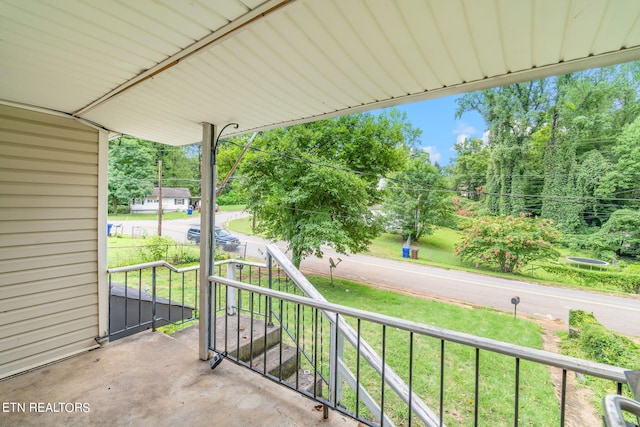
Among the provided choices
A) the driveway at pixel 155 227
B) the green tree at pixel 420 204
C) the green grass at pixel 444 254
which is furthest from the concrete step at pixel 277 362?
the green tree at pixel 420 204

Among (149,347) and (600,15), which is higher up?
(600,15)

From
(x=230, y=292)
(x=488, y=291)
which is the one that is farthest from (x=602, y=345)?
(x=230, y=292)

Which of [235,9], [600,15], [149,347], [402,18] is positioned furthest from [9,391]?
[600,15]

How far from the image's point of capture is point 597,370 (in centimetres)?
91

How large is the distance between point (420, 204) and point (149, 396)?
12914 mm

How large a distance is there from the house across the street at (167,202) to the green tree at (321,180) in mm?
14412

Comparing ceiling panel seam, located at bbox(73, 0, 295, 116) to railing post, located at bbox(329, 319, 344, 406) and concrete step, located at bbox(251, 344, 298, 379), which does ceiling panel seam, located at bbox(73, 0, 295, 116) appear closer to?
railing post, located at bbox(329, 319, 344, 406)

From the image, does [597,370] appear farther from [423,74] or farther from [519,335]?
[519,335]

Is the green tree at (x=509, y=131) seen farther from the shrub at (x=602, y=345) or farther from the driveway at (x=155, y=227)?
the driveway at (x=155, y=227)

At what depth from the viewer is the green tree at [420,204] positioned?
41.7 feet

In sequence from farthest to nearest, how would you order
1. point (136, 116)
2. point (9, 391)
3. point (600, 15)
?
point (136, 116), point (9, 391), point (600, 15)

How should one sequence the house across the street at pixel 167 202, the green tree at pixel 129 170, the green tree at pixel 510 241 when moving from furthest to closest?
the house across the street at pixel 167 202 → the green tree at pixel 129 170 → the green tree at pixel 510 241

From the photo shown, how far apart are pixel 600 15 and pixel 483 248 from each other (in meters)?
10.7

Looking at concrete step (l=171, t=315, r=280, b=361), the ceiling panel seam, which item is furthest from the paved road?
the ceiling panel seam
